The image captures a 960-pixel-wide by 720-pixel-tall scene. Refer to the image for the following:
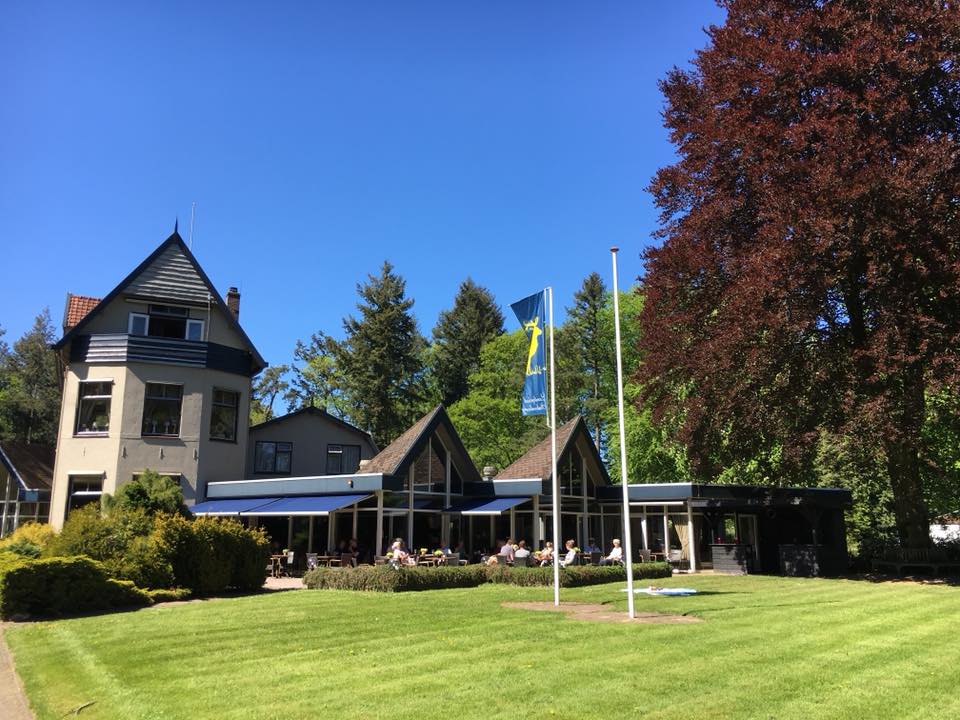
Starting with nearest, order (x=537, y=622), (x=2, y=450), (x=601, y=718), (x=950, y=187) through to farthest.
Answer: (x=601, y=718), (x=537, y=622), (x=950, y=187), (x=2, y=450)

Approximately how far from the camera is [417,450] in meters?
25.9

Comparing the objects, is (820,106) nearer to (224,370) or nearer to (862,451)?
(862,451)

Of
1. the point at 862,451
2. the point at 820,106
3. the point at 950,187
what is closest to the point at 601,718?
the point at 862,451

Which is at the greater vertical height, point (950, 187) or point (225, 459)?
point (950, 187)

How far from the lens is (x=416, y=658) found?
Result: 937 cm

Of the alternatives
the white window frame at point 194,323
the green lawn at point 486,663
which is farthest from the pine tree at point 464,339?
the green lawn at point 486,663

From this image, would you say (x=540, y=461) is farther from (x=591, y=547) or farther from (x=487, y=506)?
(x=591, y=547)

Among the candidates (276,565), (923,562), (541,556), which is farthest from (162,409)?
(923,562)

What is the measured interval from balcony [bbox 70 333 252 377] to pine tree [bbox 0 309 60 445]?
22563 millimetres

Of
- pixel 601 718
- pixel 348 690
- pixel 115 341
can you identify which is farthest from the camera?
pixel 115 341

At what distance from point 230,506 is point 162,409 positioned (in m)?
5.04

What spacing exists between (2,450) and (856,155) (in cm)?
3678

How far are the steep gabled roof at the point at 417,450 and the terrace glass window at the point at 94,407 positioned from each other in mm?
9926

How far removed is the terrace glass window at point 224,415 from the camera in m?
29.0
